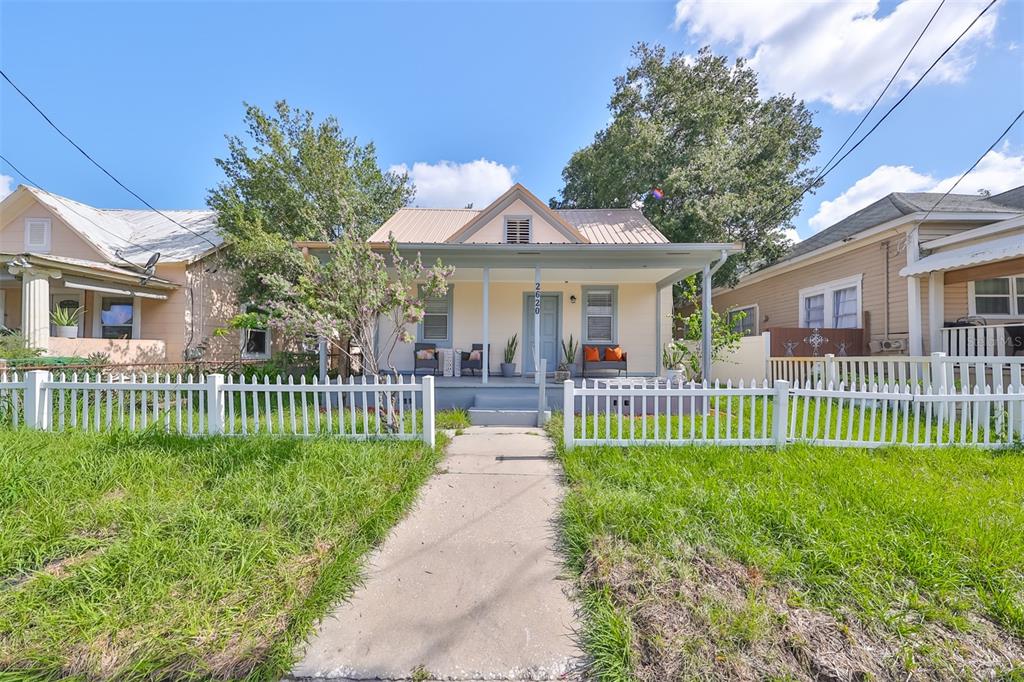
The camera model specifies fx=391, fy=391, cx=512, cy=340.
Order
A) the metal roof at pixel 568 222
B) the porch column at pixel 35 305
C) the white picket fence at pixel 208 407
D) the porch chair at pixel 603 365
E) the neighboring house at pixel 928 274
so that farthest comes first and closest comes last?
the metal roof at pixel 568 222
the porch chair at pixel 603 365
the porch column at pixel 35 305
the neighboring house at pixel 928 274
the white picket fence at pixel 208 407

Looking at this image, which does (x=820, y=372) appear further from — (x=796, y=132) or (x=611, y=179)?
(x=796, y=132)

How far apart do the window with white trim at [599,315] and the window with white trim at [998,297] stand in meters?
7.54

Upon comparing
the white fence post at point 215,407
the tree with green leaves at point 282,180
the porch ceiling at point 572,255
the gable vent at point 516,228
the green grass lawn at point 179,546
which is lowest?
the green grass lawn at point 179,546

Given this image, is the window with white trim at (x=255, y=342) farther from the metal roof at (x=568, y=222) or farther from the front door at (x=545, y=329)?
the front door at (x=545, y=329)

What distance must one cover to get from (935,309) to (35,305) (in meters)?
18.6

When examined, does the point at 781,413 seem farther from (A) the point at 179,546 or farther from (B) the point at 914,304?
(B) the point at 914,304

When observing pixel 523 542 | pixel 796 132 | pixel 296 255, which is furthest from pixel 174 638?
pixel 796 132

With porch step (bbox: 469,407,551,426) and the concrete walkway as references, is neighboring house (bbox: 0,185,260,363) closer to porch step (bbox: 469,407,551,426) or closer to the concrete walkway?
porch step (bbox: 469,407,551,426)

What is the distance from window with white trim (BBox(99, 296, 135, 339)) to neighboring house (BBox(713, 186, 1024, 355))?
19.1 m

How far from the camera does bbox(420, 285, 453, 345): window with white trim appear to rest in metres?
A: 10.2

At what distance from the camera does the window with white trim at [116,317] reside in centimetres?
1070

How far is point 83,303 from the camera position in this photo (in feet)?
Answer: 34.5

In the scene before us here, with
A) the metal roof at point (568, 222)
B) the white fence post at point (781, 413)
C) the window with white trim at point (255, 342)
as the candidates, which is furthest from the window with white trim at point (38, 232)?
the white fence post at point (781, 413)

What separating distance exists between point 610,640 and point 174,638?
6.91ft
